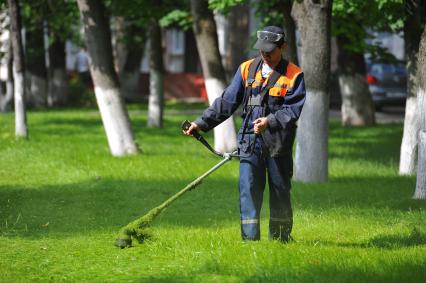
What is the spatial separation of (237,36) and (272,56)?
105 feet

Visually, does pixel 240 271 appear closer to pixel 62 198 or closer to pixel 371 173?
pixel 62 198

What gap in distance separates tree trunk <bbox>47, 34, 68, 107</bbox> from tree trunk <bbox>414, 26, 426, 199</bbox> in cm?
2755

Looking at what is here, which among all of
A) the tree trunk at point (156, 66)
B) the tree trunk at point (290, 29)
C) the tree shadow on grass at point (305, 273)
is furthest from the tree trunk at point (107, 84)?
the tree shadow on grass at point (305, 273)

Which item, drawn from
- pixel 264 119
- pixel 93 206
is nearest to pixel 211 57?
pixel 93 206

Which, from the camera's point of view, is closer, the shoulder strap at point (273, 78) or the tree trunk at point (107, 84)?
the shoulder strap at point (273, 78)

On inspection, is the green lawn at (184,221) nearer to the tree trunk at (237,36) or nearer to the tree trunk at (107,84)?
the tree trunk at (107,84)

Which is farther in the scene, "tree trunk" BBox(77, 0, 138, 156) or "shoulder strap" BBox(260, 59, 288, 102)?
"tree trunk" BBox(77, 0, 138, 156)

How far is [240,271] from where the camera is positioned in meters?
7.82

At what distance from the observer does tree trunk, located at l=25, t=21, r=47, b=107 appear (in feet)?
121

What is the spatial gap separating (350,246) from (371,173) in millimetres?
7874

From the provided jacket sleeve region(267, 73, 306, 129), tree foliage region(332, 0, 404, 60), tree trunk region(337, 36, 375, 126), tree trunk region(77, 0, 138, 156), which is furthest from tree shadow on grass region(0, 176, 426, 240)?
tree trunk region(337, 36, 375, 126)

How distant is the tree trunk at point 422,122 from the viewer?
1186 centimetres

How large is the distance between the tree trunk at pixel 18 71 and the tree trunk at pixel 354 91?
29.8ft

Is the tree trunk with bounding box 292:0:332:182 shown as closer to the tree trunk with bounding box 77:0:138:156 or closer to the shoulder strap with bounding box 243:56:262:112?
the tree trunk with bounding box 77:0:138:156
